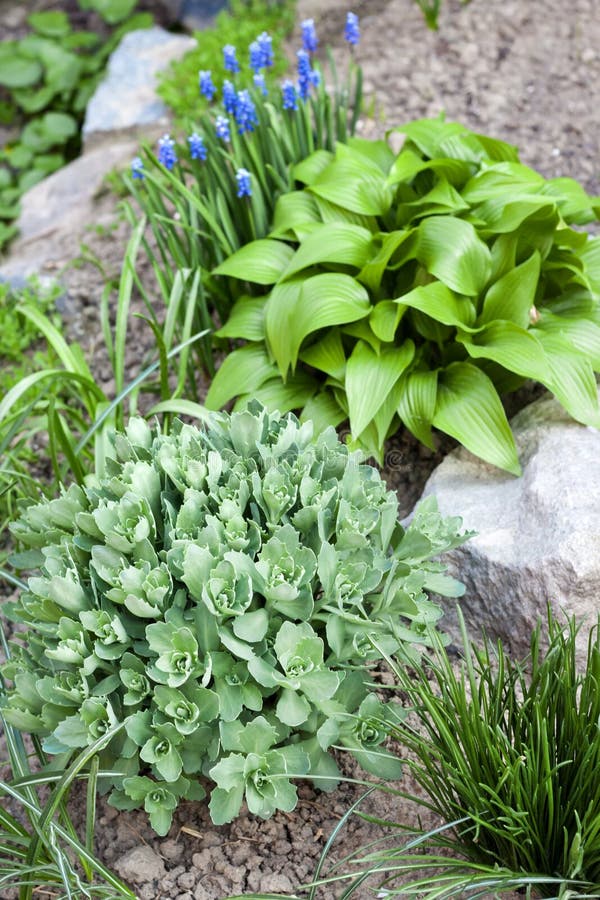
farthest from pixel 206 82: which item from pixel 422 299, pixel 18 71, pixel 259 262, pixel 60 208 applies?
pixel 18 71

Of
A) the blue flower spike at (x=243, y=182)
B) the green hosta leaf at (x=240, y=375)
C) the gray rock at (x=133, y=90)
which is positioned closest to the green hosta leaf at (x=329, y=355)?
the green hosta leaf at (x=240, y=375)

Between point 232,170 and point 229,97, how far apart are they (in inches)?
12.3

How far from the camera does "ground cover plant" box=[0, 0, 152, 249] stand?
5270 mm

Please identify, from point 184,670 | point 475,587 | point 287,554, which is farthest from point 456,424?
point 184,670

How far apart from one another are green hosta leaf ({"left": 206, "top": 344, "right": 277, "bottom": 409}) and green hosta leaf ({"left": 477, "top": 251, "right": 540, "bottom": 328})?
27.4 inches

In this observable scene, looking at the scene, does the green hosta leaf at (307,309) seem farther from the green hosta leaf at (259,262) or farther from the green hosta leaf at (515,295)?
the green hosta leaf at (515,295)

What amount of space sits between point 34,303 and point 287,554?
7.81 ft

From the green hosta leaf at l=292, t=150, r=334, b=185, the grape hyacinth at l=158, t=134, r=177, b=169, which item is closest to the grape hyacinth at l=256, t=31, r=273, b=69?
the green hosta leaf at l=292, t=150, r=334, b=185

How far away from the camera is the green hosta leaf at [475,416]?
2527 mm

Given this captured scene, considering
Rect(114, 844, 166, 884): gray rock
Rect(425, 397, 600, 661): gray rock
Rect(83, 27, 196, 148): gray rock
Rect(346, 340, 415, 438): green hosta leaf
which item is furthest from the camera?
Rect(83, 27, 196, 148): gray rock

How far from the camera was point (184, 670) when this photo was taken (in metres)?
1.79

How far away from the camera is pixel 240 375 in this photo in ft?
9.67

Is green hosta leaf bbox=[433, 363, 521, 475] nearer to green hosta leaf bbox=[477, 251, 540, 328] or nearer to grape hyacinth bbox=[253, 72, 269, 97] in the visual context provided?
green hosta leaf bbox=[477, 251, 540, 328]

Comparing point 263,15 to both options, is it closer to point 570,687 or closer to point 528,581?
point 528,581
